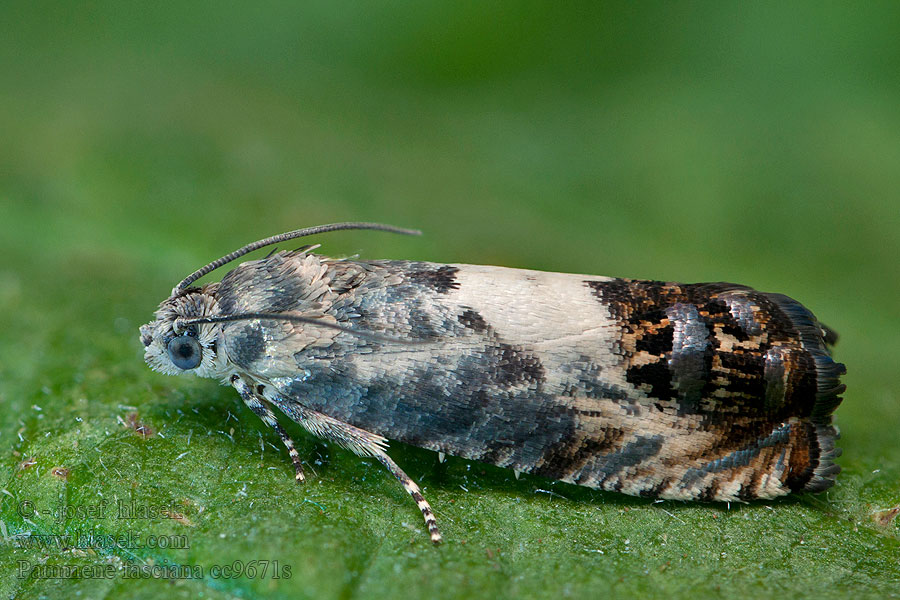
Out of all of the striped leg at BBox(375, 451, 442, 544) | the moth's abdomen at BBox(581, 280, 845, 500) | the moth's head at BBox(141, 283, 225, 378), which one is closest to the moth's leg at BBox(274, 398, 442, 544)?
the striped leg at BBox(375, 451, 442, 544)

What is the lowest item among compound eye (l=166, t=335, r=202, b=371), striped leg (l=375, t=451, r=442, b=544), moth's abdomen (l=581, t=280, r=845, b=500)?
striped leg (l=375, t=451, r=442, b=544)

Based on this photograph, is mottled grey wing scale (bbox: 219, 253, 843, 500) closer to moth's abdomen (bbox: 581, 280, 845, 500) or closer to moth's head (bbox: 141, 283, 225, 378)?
moth's abdomen (bbox: 581, 280, 845, 500)

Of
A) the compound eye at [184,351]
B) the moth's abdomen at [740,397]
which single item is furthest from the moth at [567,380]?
the compound eye at [184,351]

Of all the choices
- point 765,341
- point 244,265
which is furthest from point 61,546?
point 765,341

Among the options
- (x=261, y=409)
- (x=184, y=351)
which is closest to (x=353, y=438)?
(x=261, y=409)

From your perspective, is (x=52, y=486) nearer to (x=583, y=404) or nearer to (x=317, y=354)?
(x=317, y=354)

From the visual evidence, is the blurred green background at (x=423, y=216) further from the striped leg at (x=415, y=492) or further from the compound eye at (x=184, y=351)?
the compound eye at (x=184, y=351)
